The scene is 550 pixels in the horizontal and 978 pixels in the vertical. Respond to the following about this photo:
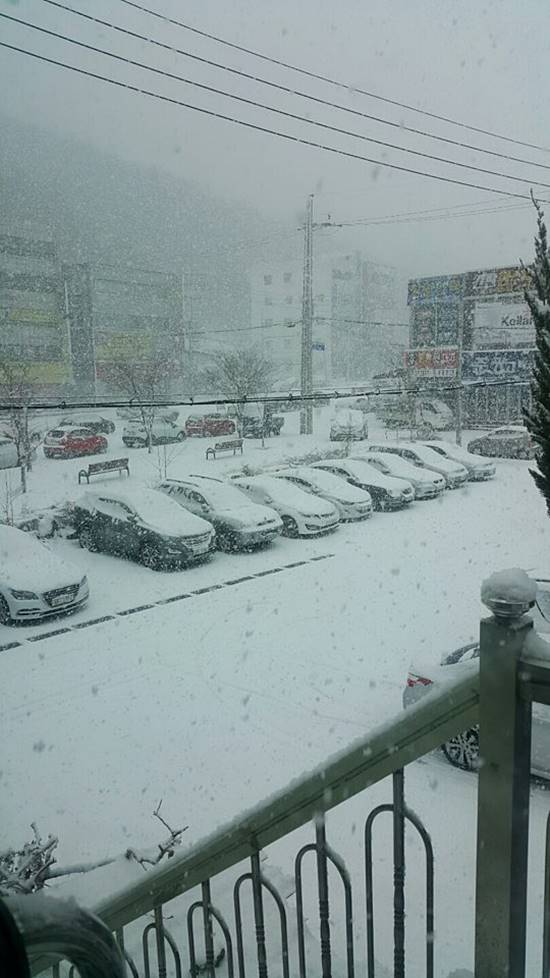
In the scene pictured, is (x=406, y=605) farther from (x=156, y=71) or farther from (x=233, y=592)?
(x=156, y=71)

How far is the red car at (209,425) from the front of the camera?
2162cm

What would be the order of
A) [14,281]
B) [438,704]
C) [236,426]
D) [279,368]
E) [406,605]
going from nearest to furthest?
[438,704] < [406,605] < [236,426] < [14,281] < [279,368]

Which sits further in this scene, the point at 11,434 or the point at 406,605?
the point at 11,434

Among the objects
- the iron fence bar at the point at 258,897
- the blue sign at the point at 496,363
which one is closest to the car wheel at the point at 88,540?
the blue sign at the point at 496,363

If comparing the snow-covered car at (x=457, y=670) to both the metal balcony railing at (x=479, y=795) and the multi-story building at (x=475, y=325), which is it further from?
the multi-story building at (x=475, y=325)

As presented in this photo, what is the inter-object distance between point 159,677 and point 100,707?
77 cm

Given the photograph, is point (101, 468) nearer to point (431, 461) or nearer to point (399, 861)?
point (431, 461)

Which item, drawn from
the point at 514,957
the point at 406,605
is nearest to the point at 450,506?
the point at 406,605

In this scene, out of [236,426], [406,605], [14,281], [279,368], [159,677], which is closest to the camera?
[159,677]

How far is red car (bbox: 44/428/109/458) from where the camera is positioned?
17.9 metres

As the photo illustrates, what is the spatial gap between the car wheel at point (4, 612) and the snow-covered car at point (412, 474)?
8.91 m

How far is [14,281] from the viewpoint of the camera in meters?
29.4

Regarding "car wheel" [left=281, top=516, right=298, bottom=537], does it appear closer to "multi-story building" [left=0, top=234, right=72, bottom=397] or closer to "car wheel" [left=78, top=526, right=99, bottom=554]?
"car wheel" [left=78, top=526, right=99, bottom=554]

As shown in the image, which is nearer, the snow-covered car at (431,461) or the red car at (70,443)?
the snow-covered car at (431,461)
